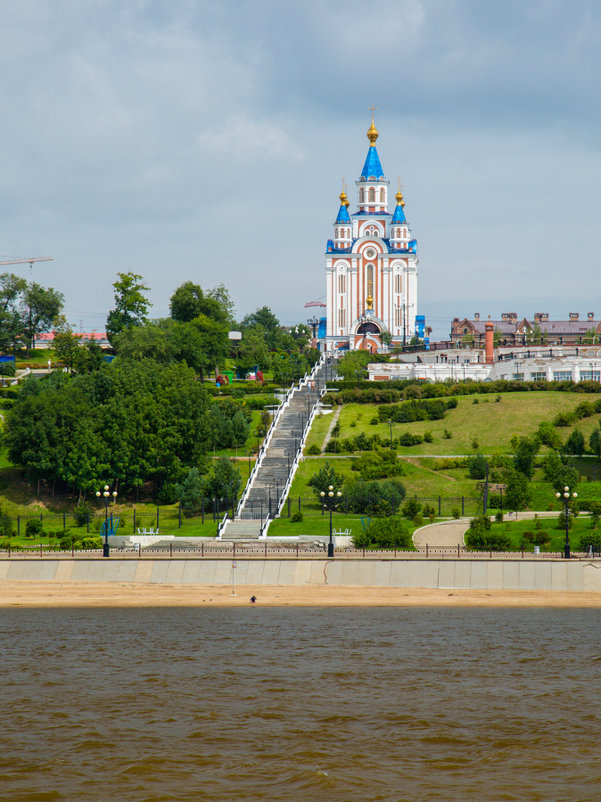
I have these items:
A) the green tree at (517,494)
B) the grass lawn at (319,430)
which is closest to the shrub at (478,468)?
the green tree at (517,494)

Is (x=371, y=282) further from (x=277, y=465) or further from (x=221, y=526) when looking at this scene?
(x=221, y=526)

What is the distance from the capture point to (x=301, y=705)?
2966 cm

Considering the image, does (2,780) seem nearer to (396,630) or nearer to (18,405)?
(396,630)

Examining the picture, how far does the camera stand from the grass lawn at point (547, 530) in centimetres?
5000

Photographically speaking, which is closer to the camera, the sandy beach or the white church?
the sandy beach

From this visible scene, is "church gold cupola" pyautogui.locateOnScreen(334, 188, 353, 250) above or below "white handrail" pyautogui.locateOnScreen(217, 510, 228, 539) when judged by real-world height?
above

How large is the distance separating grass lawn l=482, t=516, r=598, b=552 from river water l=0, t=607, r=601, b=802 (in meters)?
8.02

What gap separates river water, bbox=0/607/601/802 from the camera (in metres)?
23.8

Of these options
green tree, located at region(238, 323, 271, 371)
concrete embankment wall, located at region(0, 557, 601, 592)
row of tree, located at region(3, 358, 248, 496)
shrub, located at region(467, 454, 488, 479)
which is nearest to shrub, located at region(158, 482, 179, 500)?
row of tree, located at region(3, 358, 248, 496)

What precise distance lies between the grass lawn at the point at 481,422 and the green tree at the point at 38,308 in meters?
48.9

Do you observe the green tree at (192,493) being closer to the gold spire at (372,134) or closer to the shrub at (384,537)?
the shrub at (384,537)

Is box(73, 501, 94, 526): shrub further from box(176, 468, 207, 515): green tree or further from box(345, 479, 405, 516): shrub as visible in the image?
box(345, 479, 405, 516): shrub

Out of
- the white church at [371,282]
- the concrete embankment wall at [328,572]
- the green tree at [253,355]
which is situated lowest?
the concrete embankment wall at [328,572]

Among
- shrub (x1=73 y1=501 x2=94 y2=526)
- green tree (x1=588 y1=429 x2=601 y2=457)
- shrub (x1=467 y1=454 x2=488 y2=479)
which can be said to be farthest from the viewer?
green tree (x1=588 y1=429 x2=601 y2=457)
